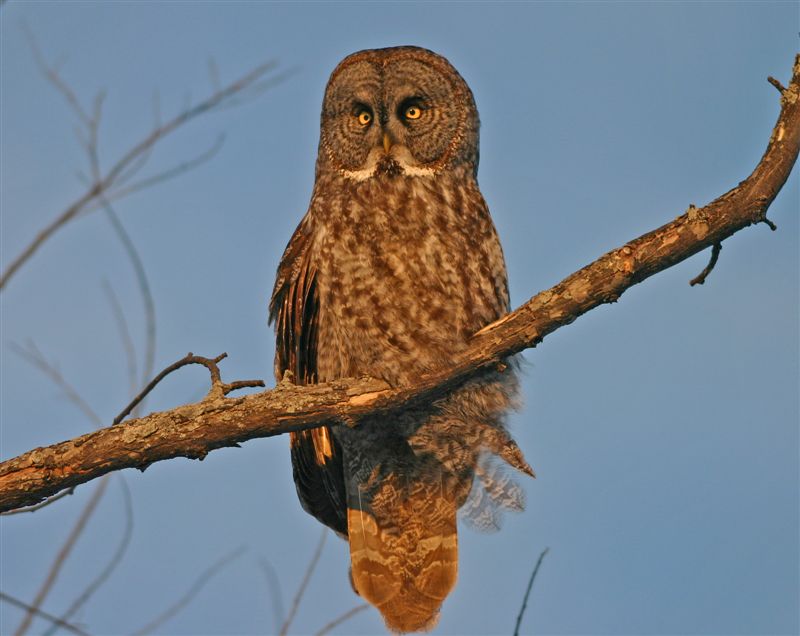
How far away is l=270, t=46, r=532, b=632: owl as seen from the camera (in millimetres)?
4883

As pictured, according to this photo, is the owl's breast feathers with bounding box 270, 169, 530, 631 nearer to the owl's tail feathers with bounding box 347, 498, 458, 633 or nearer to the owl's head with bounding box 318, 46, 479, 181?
the owl's tail feathers with bounding box 347, 498, 458, 633

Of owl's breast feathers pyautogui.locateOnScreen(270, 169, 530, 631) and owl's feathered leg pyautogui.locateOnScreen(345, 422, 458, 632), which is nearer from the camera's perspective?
owl's breast feathers pyautogui.locateOnScreen(270, 169, 530, 631)

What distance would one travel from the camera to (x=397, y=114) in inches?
229

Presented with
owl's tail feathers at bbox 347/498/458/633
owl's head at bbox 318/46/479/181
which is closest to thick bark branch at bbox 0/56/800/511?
owl's tail feathers at bbox 347/498/458/633

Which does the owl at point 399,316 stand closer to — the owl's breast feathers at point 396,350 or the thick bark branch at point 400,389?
the owl's breast feathers at point 396,350

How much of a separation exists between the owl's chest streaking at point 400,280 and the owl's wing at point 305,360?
83 millimetres

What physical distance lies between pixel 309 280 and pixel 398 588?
1669 millimetres

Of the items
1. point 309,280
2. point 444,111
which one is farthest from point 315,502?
point 444,111

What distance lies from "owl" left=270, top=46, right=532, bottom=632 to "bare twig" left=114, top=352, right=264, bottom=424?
2.28 ft

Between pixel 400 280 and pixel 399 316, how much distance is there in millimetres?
170

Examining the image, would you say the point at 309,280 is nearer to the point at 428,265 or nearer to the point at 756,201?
the point at 428,265

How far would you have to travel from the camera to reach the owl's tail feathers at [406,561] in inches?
215

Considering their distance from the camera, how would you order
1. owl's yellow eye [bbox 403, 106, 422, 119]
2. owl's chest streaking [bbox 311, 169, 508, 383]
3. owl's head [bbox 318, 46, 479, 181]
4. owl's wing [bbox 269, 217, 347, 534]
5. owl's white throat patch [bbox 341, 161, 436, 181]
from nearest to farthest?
owl's chest streaking [bbox 311, 169, 508, 383] < owl's wing [bbox 269, 217, 347, 534] < owl's white throat patch [bbox 341, 161, 436, 181] < owl's head [bbox 318, 46, 479, 181] < owl's yellow eye [bbox 403, 106, 422, 119]

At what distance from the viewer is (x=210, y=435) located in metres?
4.08
